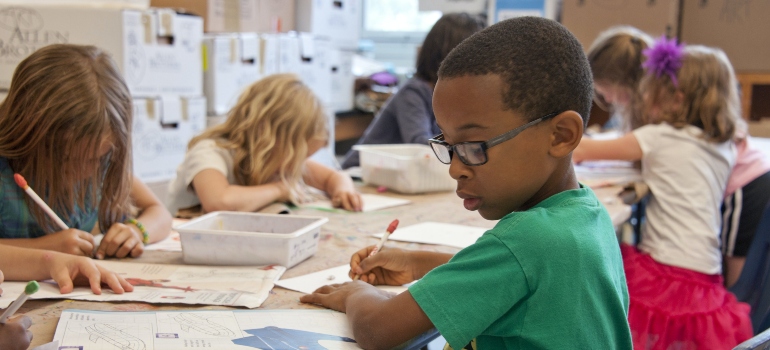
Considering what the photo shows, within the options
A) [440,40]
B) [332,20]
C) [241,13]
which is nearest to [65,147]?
[440,40]

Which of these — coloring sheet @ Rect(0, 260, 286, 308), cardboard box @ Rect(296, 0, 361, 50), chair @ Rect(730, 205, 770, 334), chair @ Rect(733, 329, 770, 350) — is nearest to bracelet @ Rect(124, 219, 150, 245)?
coloring sheet @ Rect(0, 260, 286, 308)

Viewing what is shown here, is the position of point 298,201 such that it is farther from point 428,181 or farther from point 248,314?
point 248,314

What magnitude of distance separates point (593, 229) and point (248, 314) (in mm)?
476

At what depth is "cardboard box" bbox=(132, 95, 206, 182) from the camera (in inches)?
105

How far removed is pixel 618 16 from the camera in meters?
3.76

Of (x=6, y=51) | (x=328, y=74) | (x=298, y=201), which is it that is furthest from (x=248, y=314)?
(x=328, y=74)

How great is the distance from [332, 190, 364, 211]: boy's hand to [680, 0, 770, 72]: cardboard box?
2.60 metres

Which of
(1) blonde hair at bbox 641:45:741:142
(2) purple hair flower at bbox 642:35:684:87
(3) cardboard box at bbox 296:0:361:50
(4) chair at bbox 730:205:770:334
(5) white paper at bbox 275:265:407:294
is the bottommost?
(4) chair at bbox 730:205:770:334

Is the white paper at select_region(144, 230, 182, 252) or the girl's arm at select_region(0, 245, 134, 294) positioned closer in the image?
the girl's arm at select_region(0, 245, 134, 294)

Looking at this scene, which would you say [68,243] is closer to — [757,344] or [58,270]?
[58,270]

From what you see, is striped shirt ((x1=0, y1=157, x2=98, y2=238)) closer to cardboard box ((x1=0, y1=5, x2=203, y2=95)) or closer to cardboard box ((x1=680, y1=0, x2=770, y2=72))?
cardboard box ((x1=0, y1=5, x2=203, y2=95))

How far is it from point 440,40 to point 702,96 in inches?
38.9

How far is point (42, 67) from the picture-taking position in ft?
4.24

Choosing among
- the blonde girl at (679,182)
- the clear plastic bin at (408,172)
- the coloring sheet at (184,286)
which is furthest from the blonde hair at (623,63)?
the coloring sheet at (184,286)
